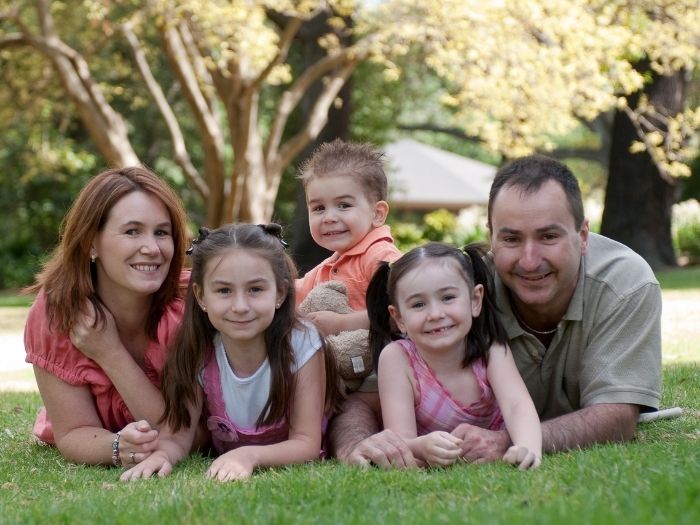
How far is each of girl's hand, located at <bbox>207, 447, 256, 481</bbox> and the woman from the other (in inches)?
26.5

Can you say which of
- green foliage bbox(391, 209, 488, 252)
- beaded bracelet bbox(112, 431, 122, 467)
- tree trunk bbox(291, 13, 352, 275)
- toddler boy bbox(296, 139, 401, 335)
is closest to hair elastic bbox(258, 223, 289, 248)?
toddler boy bbox(296, 139, 401, 335)

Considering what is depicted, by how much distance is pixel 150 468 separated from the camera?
4629mm

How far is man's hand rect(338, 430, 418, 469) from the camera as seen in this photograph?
14.4 feet

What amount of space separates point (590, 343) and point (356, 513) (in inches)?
71.3

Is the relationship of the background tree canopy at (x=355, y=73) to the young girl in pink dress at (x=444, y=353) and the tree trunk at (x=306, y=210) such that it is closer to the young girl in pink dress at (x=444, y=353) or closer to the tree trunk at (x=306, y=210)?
the tree trunk at (x=306, y=210)

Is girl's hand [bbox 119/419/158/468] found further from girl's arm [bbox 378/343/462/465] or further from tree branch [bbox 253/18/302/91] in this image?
tree branch [bbox 253/18/302/91]

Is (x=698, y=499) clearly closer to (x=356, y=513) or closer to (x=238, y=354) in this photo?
(x=356, y=513)

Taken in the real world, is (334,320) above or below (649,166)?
below

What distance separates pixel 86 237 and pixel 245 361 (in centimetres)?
100

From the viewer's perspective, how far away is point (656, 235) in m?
21.1

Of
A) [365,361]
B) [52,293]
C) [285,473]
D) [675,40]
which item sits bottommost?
[285,473]

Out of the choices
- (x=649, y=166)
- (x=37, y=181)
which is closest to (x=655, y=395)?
(x=649, y=166)

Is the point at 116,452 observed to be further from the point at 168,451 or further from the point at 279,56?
the point at 279,56

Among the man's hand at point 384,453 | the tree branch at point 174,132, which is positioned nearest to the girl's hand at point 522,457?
the man's hand at point 384,453
